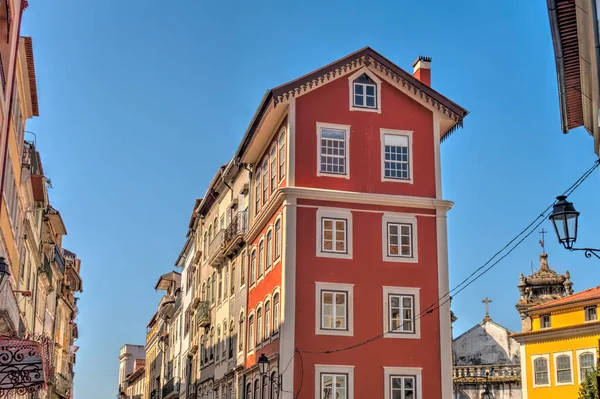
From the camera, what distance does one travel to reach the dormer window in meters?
33.1

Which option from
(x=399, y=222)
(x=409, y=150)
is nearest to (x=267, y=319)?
(x=399, y=222)

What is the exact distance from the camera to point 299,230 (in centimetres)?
3103

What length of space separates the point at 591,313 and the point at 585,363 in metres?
3.01

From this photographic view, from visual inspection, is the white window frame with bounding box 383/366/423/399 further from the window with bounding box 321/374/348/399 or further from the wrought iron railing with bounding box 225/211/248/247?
the wrought iron railing with bounding box 225/211/248/247

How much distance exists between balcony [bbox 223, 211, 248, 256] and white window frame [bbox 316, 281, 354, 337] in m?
8.18

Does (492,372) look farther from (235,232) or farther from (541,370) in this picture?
(235,232)

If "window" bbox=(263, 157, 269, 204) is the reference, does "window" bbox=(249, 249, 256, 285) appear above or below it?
below

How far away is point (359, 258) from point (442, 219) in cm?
362

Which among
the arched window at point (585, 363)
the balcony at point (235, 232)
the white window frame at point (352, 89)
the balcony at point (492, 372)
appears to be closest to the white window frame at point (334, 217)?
the white window frame at point (352, 89)

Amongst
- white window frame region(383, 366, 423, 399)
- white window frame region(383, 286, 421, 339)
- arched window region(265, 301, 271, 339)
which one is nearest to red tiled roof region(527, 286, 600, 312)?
white window frame region(383, 286, 421, 339)

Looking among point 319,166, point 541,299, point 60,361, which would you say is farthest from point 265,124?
point 541,299

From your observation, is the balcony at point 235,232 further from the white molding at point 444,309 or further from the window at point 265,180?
the white molding at point 444,309

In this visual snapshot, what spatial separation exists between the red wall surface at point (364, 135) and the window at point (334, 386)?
6.84 metres

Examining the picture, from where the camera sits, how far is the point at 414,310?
3119 cm
